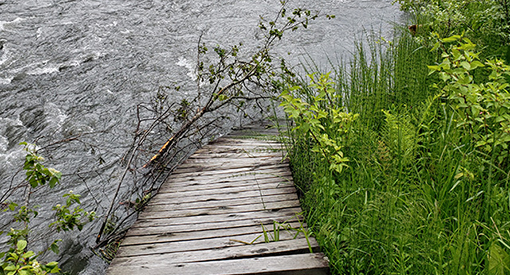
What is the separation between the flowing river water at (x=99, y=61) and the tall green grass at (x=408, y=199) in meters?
2.01

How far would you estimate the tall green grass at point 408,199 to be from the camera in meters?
2.16

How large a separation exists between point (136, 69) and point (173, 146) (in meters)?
2.25

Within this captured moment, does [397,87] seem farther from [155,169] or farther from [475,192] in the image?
[155,169]

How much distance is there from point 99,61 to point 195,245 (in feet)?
15.3

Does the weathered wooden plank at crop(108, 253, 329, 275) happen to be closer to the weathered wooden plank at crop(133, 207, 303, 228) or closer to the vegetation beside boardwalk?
the vegetation beside boardwalk

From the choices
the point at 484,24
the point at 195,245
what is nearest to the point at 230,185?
the point at 195,245

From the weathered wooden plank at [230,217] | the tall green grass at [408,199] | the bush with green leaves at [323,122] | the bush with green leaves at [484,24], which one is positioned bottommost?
the weathered wooden plank at [230,217]

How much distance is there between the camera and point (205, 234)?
9.37 feet

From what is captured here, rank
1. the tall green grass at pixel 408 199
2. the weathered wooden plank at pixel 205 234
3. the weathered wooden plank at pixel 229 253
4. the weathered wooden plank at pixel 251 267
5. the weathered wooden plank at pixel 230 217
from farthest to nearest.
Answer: the weathered wooden plank at pixel 230 217, the weathered wooden plank at pixel 205 234, the weathered wooden plank at pixel 229 253, the weathered wooden plank at pixel 251 267, the tall green grass at pixel 408 199

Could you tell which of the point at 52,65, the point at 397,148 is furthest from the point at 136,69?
the point at 397,148

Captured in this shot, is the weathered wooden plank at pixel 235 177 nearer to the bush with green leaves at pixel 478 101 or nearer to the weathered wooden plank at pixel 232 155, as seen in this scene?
the weathered wooden plank at pixel 232 155

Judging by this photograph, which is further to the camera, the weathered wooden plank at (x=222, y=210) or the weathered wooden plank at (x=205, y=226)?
the weathered wooden plank at (x=222, y=210)

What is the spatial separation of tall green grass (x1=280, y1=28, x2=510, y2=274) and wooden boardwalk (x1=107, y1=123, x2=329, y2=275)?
0.62ft

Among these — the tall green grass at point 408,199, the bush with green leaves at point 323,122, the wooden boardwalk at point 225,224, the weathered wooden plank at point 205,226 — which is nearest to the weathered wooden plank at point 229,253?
the wooden boardwalk at point 225,224
